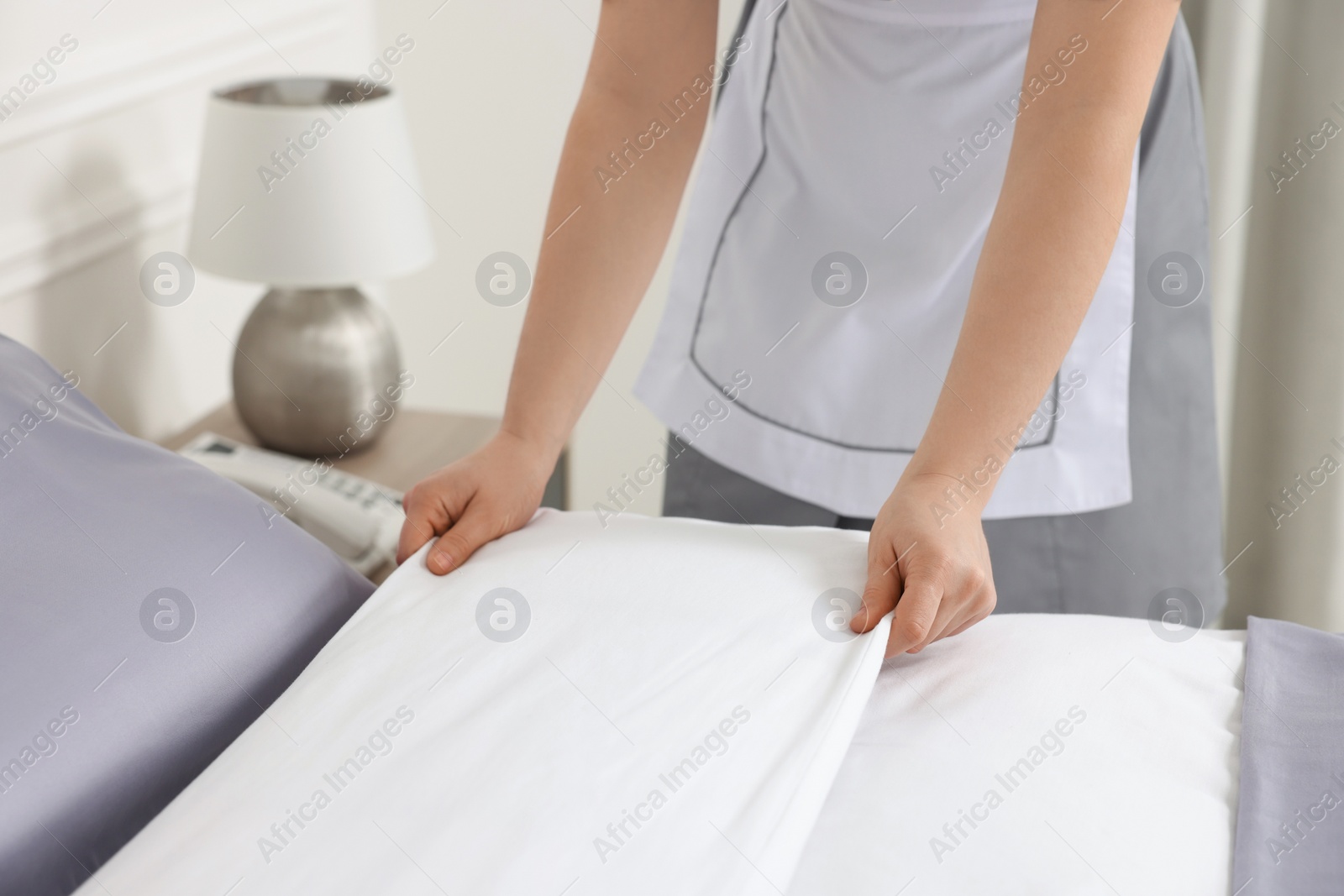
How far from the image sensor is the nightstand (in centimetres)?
140

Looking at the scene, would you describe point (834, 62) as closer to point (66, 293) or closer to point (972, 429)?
point (972, 429)

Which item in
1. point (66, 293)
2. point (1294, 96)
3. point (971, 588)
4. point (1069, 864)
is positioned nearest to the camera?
point (1069, 864)

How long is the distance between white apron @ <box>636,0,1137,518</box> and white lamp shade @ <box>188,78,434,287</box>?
431mm

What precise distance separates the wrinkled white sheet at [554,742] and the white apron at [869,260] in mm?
291

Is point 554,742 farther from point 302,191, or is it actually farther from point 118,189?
point 118,189

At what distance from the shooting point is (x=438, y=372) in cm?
218

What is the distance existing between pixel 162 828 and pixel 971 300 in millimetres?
533

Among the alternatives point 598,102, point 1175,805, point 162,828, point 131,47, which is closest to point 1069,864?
point 1175,805

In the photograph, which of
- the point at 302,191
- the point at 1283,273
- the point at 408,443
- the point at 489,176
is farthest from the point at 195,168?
the point at 1283,273

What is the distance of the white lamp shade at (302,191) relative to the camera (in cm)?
118

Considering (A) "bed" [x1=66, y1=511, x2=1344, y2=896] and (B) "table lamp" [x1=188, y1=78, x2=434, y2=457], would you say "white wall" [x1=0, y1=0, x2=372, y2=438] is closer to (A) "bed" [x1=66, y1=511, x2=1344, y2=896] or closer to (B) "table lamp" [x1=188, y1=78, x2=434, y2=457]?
(B) "table lamp" [x1=188, y1=78, x2=434, y2=457]

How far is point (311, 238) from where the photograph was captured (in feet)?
4.05

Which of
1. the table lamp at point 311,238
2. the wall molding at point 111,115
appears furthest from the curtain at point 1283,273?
the wall molding at point 111,115

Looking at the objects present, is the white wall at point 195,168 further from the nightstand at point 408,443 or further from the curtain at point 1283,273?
the curtain at point 1283,273
